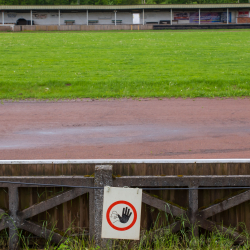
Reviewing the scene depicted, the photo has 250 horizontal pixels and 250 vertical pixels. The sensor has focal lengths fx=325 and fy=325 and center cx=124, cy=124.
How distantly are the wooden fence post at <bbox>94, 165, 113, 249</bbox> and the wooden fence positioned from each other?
2 cm

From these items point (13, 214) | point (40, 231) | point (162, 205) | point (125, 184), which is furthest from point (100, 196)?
point (13, 214)

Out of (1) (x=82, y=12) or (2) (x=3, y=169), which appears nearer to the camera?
(2) (x=3, y=169)

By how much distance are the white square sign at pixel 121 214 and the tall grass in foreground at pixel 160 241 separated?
0.35m

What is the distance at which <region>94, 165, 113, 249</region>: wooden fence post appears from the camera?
14.5 ft

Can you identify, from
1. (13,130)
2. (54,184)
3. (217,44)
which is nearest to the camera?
(54,184)

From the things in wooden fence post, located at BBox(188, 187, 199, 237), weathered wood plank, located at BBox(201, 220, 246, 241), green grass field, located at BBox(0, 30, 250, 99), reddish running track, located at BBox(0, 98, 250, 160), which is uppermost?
green grass field, located at BBox(0, 30, 250, 99)

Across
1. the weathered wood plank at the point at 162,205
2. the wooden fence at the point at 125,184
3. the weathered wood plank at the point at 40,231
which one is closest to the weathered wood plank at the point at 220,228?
the wooden fence at the point at 125,184

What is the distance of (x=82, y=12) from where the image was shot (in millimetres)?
56906

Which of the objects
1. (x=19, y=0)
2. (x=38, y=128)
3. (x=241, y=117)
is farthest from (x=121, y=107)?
(x=19, y=0)

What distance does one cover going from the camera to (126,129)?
9938 millimetres

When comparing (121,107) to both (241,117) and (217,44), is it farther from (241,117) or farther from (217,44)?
(217,44)

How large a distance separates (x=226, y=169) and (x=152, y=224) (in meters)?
1.36

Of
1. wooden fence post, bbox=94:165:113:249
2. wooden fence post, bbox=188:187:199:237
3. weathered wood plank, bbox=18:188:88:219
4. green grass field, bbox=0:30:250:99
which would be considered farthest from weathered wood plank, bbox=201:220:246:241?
green grass field, bbox=0:30:250:99

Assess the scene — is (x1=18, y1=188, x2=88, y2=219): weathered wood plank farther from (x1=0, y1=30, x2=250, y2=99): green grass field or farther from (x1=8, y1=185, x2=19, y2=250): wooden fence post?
(x1=0, y1=30, x2=250, y2=99): green grass field
